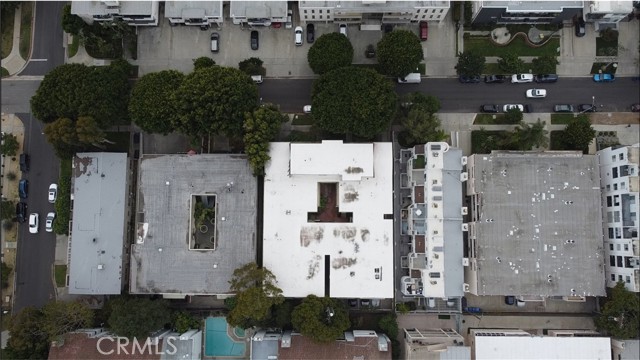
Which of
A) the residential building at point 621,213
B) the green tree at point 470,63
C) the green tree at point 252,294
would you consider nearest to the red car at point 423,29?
the green tree at point 470,63

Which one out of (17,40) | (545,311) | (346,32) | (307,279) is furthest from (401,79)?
(17,40)

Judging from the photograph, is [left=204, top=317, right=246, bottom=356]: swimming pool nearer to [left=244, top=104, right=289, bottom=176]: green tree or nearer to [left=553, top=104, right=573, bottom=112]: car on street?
[left=244, top=104, right=289, bottom=176]: green tree

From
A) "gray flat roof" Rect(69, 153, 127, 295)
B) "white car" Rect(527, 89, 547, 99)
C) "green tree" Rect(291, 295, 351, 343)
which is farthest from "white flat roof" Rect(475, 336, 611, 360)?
"gray flat roof" Rect(69, 153, 127, 295)

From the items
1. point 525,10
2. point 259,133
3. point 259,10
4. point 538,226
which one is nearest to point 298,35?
point 259,10

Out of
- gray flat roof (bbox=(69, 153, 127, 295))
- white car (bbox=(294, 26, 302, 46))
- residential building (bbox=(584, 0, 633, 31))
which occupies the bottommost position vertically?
gray flat roof (bbox=(69, 153, 127, 295))

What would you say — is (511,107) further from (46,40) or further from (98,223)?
(46,40)

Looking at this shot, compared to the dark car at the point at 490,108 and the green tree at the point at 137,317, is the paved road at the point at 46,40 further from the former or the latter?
the dark car at the point at 490,108
